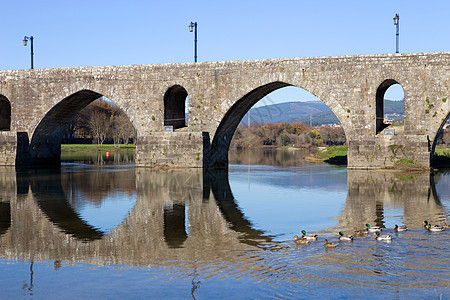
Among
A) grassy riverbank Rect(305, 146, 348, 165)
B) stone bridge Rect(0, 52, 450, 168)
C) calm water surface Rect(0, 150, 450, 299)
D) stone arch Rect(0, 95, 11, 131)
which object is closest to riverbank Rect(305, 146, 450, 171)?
grassy riverbank Rect(305, 146, 348, 165)

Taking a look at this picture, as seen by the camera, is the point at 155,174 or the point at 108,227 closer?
the point at 108,227

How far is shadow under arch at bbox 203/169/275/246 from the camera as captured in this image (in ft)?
38.0

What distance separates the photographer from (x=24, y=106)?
33.6 metres

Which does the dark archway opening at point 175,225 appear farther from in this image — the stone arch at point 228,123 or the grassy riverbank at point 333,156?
the grassy riverbank at point 333,156

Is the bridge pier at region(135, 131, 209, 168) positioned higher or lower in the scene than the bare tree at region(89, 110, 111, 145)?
lower

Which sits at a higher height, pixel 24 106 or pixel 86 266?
pixel 24 106

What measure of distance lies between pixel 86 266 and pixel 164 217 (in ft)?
16.6

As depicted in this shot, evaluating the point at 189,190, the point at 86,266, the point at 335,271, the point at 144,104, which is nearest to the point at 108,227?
the point at 86,266

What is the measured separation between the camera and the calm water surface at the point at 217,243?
8.20 meters

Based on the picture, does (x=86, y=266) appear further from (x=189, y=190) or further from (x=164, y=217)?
(x=189, y=190)

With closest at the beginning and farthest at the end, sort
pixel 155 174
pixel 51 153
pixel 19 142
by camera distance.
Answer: pixel 155 174 → pixel 19 142 → pixel 51 153

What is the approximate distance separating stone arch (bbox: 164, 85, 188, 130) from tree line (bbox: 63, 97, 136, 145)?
120 ft

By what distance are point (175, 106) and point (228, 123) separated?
3.20m

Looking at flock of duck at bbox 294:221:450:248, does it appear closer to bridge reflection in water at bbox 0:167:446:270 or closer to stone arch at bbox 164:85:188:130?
bridge reflection in water at bbox 0:167:446:270
